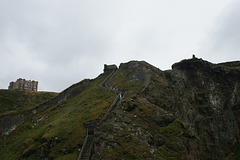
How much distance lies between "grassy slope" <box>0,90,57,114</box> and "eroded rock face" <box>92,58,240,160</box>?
3695 centimetres

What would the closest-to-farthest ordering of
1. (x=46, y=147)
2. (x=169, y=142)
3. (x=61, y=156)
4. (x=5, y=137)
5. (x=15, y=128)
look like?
(x=169, y=142)
(x=61, y=156)
(x=46, y=147)
(x=5, y=137)
(x=15, y=128)

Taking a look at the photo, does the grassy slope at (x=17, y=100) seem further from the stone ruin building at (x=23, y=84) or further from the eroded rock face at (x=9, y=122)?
the stone ruin building at (x=23, y=84)

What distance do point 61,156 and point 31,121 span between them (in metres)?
22.3

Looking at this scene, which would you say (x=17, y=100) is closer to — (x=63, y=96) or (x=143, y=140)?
(x=63, y=96)

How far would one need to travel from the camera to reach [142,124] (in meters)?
20.5

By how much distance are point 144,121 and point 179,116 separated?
14.0m

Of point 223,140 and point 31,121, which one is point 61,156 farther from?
point 223,140

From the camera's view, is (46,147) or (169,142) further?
(46,147)

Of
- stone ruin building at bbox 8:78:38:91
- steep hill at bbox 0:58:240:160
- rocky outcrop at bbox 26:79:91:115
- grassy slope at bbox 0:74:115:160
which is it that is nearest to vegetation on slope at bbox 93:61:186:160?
steep hill at bbox 0:58:240:160

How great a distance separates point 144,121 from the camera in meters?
21.1

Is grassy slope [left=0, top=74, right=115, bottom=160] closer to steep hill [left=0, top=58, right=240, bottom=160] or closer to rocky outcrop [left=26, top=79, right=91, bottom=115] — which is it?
steep hill [left=0, top=58, right=240, bottom=160]

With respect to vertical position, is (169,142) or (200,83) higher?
(200,83)

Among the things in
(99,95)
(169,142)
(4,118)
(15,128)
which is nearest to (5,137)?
(15,128)

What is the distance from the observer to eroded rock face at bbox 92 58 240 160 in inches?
709
